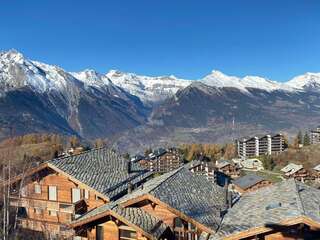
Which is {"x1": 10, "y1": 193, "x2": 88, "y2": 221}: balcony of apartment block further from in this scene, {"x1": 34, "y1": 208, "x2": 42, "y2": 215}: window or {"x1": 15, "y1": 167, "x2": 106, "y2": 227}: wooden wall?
{"x1": 34, "y1": 208, "x2": 42, "y2": 215}: window

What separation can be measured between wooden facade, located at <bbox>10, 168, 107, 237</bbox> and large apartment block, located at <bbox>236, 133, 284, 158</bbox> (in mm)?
145263

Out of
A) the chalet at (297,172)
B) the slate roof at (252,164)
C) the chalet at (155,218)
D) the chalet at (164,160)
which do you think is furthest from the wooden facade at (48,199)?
the slate roof at (252,164)

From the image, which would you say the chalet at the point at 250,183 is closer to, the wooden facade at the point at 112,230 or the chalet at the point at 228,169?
the chalet at the point at 228,169

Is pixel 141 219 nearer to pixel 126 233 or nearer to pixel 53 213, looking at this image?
pixel 126 233

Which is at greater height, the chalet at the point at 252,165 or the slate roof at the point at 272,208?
the slate roof at the point at 272,208

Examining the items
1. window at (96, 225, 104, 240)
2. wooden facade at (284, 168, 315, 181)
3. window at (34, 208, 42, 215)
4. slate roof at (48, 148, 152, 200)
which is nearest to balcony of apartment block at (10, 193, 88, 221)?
window at (34, 208, 42, 215)

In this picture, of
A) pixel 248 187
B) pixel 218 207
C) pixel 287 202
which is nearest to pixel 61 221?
pixel 218 207

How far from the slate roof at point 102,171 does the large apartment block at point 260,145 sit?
141 meters

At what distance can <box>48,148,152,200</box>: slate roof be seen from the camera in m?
33.4

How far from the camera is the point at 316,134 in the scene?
197m

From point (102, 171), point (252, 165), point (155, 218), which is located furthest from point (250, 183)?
point (155, 218)

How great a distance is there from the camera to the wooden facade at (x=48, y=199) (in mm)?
34125

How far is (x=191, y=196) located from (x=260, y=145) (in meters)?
161

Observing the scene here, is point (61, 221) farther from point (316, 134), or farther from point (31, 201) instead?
point (316, 134)
